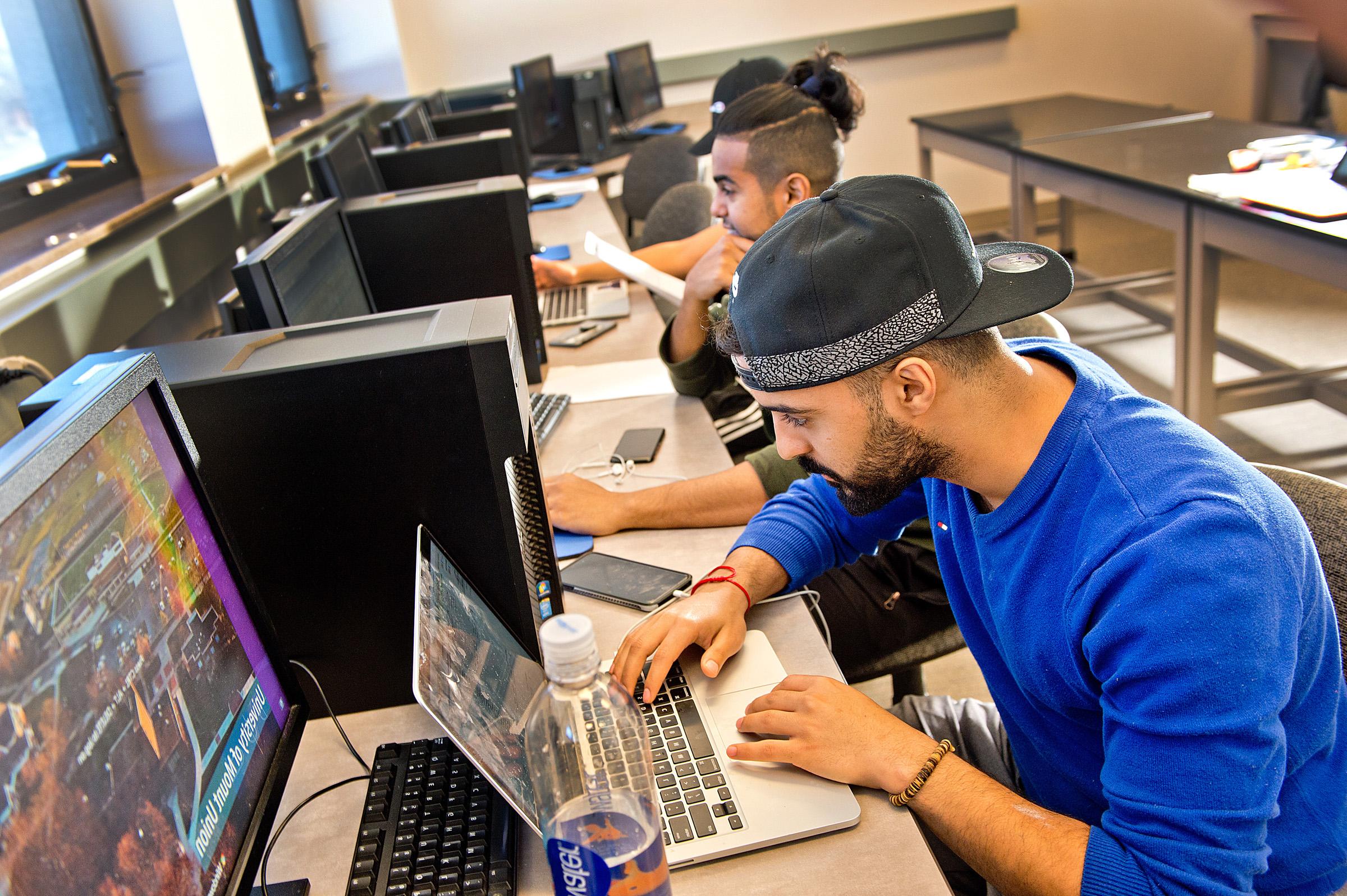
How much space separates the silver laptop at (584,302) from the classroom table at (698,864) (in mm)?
778

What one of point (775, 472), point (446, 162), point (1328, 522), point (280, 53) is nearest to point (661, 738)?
point (775, 472)

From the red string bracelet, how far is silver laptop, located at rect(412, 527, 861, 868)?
146mm

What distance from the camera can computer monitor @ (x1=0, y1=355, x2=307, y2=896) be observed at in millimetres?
538

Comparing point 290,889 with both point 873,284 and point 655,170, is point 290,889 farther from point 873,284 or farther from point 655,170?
point 655,170

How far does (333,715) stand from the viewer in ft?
3.40

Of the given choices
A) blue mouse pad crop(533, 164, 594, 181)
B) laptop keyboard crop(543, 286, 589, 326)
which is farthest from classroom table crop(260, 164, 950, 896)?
blue mouse pad crop(533, 164, 594, 181)

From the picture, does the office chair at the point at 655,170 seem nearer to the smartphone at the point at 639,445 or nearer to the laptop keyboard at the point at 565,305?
the laptop keyboard at the point at 565,305

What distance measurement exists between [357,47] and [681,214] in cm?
266

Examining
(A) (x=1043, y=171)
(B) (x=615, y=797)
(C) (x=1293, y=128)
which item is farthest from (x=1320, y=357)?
(B) (x=615, y=797)

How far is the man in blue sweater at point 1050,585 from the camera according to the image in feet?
2.49

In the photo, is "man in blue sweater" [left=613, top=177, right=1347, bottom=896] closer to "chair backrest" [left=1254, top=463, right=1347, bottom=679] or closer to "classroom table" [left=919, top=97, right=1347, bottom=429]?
"chair backrest" [left=1254, top=463, right=1347, bottom=679]

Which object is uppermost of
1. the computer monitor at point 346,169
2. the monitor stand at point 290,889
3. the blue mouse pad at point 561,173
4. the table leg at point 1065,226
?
the computer monitor at point 346,169

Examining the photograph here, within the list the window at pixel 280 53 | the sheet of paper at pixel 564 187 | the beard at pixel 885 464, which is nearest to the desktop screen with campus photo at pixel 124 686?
the beard at pixel 885 464

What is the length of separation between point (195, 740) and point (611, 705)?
0.34 metres
